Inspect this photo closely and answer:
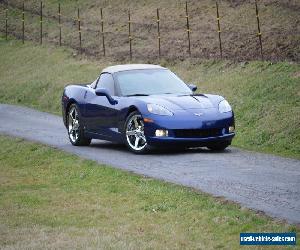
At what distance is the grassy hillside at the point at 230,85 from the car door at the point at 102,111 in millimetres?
2787

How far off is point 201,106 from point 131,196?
426 cm

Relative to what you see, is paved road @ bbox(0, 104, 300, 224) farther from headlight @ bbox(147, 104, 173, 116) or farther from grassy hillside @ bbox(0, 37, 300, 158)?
grassy hillside @ bbox(0, 37, 300, 158)

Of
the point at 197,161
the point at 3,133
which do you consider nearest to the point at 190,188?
the point at 197,161

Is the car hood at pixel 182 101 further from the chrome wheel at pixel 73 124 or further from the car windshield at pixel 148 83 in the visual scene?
the chrome wheel at pixel 73 124

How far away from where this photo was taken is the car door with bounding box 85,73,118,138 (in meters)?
15.7

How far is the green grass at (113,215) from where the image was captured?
862 cm

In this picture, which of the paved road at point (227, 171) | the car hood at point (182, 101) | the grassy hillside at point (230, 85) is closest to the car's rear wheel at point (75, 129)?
the paved road at point (227, 171)

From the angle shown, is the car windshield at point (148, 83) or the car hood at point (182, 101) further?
the car windshield at point (148, 83)

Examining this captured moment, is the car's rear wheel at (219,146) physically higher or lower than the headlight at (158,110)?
lower

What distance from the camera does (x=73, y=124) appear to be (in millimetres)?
17016

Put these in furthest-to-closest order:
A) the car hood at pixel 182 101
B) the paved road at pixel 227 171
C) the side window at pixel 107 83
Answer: the side window at pixel 107 83 < the car hood at pixel 182 101 < the paved road at pixel 227 171

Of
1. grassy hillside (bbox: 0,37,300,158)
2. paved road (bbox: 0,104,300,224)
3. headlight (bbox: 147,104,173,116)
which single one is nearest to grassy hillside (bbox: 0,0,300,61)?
grassy hillside (bbox: 0,37,300,158)

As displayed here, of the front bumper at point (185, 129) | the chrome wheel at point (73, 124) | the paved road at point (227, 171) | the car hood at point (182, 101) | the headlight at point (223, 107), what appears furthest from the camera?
the chrome wheel at point (73, 124)

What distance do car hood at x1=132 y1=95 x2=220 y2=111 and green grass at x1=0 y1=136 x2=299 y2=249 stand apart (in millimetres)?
1946
